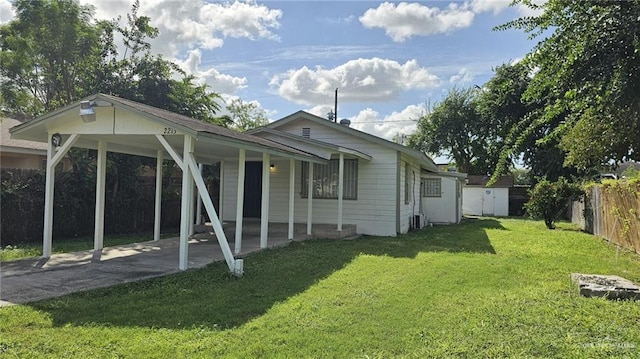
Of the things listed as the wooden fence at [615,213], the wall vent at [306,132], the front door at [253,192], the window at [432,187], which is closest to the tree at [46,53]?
the front door at [253,192]

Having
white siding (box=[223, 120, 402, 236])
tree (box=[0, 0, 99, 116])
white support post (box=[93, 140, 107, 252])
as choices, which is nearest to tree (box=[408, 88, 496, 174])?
white siding (box=[223, 120, 402, 236])

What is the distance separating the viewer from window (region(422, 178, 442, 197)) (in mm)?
18828

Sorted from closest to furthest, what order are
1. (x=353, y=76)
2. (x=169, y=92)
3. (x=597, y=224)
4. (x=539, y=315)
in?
(x=539, y=315) < (x=597, y=224) < (x=169, y=92) < (x=353, y=76)

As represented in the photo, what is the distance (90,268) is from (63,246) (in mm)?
3137

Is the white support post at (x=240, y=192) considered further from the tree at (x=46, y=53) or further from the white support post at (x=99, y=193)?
the tree at (x=46, y=53)

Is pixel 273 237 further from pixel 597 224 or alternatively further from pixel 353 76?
pixel 353 76

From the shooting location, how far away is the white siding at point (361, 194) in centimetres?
1238

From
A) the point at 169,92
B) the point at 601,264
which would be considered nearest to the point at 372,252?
the point at 601,264

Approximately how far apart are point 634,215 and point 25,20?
16.0m

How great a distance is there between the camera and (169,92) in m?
15.1

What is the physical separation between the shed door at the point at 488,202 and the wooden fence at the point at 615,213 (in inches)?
402

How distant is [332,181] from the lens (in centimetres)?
1284

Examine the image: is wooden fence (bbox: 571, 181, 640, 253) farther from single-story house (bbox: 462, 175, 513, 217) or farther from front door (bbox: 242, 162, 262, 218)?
single-story house (bbox: 462, 175, 513, 217)

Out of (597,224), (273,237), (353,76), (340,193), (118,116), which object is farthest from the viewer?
(353,76)
